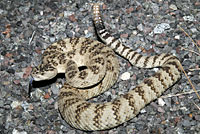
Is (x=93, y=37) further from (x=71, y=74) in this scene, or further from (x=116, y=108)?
(x=116, y=108)

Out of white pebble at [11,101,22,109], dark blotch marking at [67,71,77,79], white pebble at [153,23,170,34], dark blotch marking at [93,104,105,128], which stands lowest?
white pebble at [11,101,22,109]

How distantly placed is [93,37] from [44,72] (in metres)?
2.29

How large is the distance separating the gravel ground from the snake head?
1.05ft

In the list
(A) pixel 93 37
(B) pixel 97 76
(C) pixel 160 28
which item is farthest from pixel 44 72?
(C) pixel 160 28

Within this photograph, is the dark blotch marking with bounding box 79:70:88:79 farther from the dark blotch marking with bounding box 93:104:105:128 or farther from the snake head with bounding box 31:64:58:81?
the dark blotch marking with bounding box 93:104:105:128

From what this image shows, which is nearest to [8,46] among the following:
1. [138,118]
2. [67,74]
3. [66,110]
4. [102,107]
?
[67,74]

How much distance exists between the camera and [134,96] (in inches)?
292

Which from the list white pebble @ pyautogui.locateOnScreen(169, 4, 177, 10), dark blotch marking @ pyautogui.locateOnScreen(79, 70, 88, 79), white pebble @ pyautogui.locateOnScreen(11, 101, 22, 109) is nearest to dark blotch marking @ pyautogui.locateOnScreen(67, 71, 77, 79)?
dark blotch marking @ pyautogui.locateOnScreen(79, 70, 88, 79)

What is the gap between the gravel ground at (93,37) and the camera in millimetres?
7309

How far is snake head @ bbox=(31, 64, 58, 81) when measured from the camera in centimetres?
804

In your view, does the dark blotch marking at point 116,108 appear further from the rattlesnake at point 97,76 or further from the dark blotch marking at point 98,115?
the dark blotch marking at point 98,115

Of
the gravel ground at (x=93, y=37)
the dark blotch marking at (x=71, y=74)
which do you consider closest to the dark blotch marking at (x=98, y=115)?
the gravel ground at (x=93, y=37)

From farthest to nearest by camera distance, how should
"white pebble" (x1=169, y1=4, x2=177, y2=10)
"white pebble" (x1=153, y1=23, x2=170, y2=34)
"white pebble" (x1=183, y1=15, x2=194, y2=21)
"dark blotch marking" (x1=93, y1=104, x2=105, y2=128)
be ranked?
"white pebble" (x1=169, y1=4, x2=177, y2=10) < "white pebble" (x1=183, y1=15, x2=194, y2=21) < "white pebble" (x1=153, y1=23, x2=170, y2=34) < "dark blotch marking" (x1=93, y1=104, x2=105, y2=128)

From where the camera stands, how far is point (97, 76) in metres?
8.02
